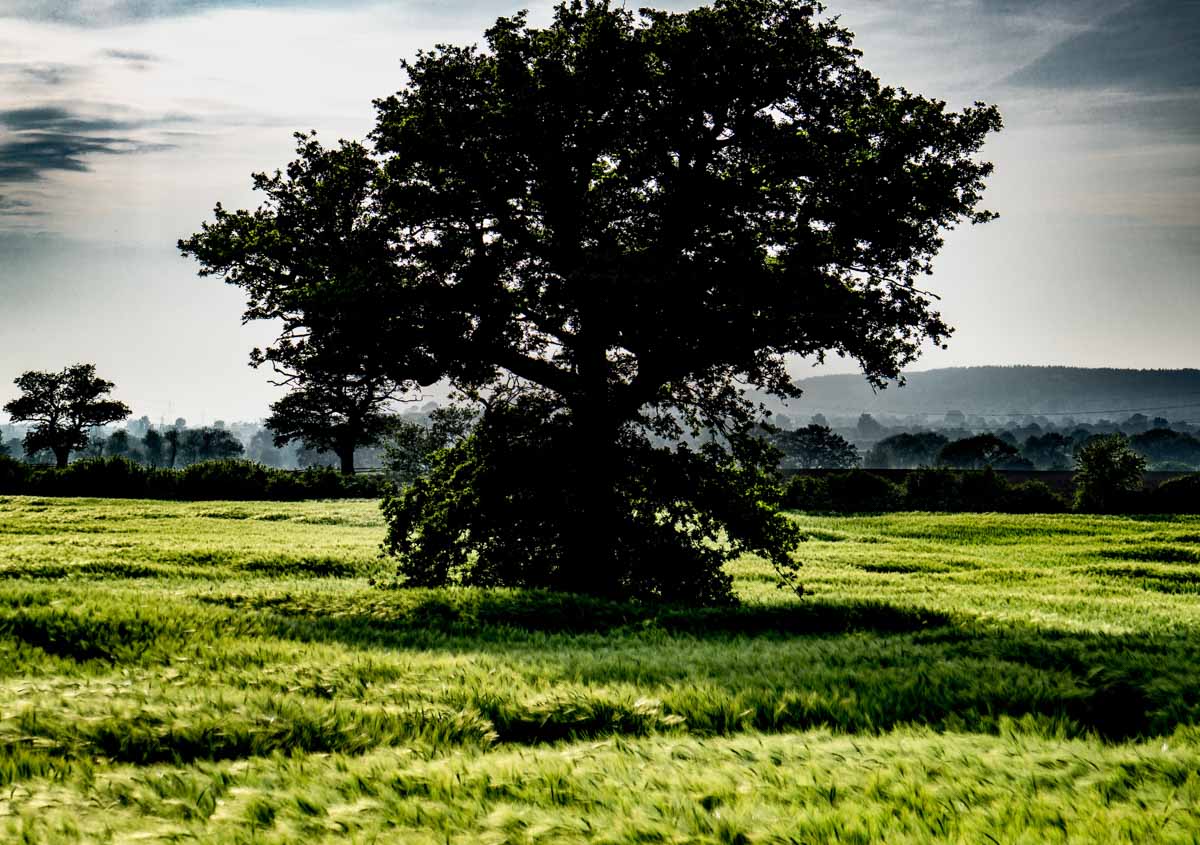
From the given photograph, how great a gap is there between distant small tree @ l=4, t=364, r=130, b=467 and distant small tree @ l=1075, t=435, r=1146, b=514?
110396 mm

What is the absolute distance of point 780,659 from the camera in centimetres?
945

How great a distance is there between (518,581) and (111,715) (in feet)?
37.1

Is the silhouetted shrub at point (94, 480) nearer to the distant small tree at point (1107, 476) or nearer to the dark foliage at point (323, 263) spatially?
the dark foliage at point (323, 263)

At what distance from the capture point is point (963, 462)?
493 feet

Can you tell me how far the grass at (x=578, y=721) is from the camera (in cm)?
419

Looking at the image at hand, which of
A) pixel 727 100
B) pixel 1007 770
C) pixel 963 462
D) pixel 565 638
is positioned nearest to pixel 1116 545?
pixel 727 100

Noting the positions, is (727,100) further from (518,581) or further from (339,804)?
(339,804)

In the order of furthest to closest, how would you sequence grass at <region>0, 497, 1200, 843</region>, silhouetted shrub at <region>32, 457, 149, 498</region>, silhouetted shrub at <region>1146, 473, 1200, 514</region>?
1. silhouetted shrub at <region>32, 457, 149, 498</region>
2. silhouetted shrub at <region>1146, 473, 1200, 514</region>
3. grass at <region>0, 497, 1200, 843</region>

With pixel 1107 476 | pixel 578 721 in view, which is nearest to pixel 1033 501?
pixel 1107 476

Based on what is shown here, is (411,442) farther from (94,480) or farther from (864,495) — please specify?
(864,495)

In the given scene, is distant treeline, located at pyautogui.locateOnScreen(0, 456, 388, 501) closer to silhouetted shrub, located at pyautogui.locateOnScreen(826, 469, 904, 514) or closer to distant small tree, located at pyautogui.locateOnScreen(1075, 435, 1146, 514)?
silhouetted shrub, located at pyautogui.locateOnScreen(826, 469, 904, 514)

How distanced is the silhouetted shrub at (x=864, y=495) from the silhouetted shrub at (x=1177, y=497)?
15819 millimetres

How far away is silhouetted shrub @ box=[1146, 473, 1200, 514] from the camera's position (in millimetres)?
50438

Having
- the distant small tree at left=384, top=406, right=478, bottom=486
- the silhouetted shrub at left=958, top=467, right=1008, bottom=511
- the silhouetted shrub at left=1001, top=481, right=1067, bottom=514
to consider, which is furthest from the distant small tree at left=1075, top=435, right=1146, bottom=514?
the distant small tree at left=384, top=406, right=478, bottom=486
